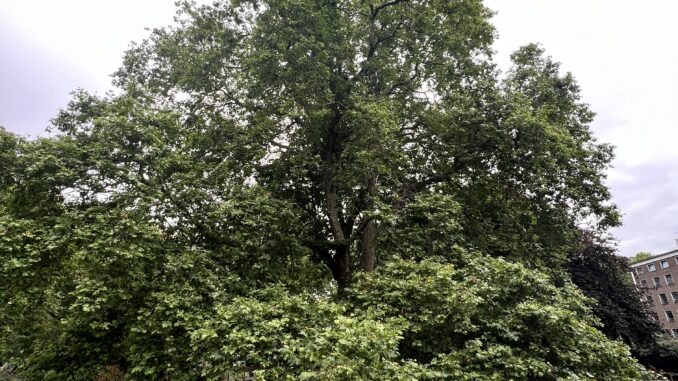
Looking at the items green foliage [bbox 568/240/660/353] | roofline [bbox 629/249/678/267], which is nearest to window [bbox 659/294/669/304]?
roofline [bbox 629/249/678/267]

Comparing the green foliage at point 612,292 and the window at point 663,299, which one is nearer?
the green foliage at point 612,292

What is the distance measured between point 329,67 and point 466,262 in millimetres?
7116

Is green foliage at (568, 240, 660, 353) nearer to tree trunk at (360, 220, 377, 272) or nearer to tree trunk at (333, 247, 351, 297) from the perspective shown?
tree trunk at (360, 220, 377, 272)

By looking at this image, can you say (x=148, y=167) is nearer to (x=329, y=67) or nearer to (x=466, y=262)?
(x=329, y=67)

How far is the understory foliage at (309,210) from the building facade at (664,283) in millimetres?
51676

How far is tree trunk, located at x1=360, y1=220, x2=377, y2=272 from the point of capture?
12581 millimetres

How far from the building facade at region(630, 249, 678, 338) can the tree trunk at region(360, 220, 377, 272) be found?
53.3 m

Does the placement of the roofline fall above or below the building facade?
above

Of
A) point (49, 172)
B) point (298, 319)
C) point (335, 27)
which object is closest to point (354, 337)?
point (298, 319)

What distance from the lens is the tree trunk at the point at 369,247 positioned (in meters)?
12.6

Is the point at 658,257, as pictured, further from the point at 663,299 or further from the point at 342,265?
the point at 342,265

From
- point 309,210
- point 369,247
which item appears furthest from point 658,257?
point 309,210

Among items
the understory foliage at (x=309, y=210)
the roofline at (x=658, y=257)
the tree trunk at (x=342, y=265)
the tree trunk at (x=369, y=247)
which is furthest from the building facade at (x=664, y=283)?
the tree trunk at (x=342, y=265)

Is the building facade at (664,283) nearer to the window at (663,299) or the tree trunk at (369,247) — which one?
the window at (663,299)
